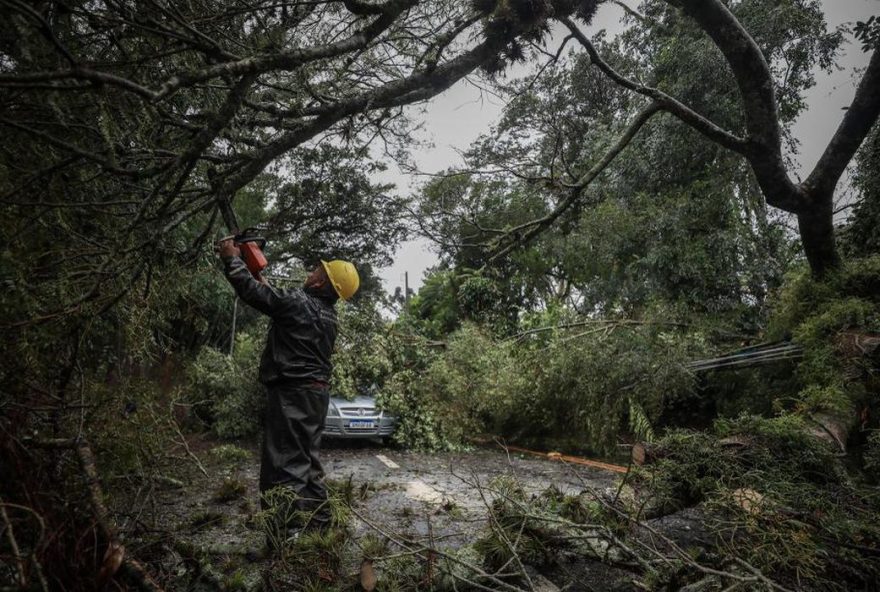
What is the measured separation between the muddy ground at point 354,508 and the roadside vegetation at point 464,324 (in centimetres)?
5

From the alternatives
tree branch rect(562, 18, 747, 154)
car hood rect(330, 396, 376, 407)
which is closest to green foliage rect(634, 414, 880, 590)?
tree branch rect(562, 18, 747, 154)

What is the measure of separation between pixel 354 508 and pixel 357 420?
173 inches

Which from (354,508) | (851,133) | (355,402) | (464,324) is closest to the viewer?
(354,508)

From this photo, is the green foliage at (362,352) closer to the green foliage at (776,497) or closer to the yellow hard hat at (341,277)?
the yellow hard hat at (341,277)

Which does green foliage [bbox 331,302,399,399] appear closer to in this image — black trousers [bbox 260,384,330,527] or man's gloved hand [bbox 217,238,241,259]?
black trousers [bbox 260,384,330,527]

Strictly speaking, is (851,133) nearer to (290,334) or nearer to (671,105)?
(671,105)

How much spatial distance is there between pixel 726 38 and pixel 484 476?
5856 millimetres

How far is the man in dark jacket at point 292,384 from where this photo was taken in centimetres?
324

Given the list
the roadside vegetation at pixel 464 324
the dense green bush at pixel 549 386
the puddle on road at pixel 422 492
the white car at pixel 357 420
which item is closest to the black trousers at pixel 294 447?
the roadside vegetation at pixel 464 324

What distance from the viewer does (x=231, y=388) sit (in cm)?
883

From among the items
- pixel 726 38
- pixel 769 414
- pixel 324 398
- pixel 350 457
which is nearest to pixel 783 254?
pixel 769 414

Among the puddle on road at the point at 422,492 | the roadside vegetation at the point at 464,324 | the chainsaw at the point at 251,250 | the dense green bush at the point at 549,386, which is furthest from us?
the dense green bush at the point at 549,386

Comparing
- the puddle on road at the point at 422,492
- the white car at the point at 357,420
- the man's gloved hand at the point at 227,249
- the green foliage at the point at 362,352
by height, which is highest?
the man's gloved hand at the point at 227,249

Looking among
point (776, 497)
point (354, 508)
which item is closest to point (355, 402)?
point (354, 508)
